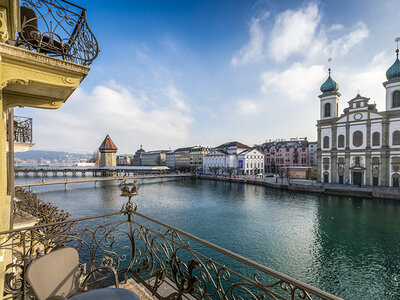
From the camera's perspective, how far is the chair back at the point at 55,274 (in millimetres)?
1995

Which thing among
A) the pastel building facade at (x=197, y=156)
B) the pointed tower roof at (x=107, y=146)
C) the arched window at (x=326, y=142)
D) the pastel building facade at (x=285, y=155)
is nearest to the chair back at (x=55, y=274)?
the arched window at (x=326, y=142)

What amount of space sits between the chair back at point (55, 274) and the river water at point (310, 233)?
11092 millimetres

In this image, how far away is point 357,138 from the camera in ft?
115

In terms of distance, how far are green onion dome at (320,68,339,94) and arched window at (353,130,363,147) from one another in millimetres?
9281

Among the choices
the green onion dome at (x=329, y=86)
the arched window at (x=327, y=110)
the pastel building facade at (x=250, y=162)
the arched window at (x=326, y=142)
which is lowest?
the pastel building facade at (x=250, y=162)

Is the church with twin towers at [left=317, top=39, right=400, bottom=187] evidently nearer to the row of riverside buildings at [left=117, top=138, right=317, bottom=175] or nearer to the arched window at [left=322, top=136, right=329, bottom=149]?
the arched window at [left=322, top=136, right=329, bottom=149]

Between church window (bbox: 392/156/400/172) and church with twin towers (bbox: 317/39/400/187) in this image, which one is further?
church with twin towers (bbox: 317/39/400/187)

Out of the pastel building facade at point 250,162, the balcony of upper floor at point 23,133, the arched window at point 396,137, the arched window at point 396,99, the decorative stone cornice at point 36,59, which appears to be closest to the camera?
the decorative stone cornice at point 36,59

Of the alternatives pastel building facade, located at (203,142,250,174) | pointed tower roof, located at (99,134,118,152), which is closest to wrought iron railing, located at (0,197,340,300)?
pastel building facade, located at (203,142,250,174)

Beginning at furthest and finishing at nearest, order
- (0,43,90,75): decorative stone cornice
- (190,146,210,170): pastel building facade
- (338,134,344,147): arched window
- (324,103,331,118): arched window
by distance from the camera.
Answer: (190,146,210,170): pastel building facade
(324,103,331,118): arched window
(338,134,344,147): arched window
(0,43,90,75): decorative stone cornice

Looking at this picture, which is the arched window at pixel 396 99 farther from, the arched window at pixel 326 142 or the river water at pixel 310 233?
the river water at pixel 310 233

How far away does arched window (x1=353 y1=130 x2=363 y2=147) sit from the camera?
114ft

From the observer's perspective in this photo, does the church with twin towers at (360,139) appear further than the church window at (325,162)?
No

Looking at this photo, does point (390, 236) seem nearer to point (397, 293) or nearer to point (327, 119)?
point (397, 293)
